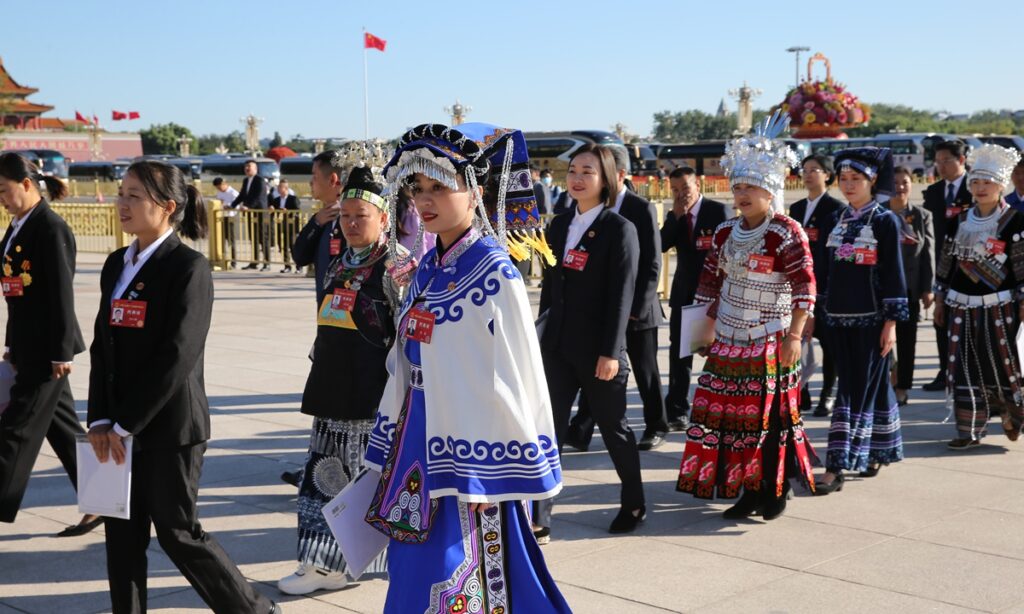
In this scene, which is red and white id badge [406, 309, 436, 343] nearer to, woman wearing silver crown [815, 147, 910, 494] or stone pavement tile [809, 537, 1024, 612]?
stone pavement tile [809, 537, 1024, 612]

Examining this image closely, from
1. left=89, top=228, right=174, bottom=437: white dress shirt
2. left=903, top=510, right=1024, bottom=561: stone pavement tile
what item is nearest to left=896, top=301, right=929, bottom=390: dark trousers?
left=903, top=510, right=1024, bottom=561: stone pavement tile

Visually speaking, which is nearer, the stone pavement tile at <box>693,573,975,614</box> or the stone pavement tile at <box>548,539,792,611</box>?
the stone pavement tile at <box>693,573,975,614</box>

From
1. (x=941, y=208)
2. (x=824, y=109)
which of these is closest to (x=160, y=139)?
(x=824, y=109)

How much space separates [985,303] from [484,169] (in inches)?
206

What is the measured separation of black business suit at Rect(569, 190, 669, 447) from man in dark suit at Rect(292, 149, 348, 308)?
95.6 inches

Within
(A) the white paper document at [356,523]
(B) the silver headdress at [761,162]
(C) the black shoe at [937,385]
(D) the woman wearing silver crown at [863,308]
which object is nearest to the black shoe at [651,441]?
(D) the woman wearing silver crown at [863,308]

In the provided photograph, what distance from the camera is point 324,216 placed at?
19.0 feet

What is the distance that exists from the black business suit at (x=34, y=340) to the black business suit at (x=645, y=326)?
3346mm

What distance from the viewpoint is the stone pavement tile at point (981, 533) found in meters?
5.57

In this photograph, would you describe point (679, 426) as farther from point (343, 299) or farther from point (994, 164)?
point (343, 299)

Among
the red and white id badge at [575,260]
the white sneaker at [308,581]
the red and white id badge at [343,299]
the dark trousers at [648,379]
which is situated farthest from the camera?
the dark trousers at [648,379]

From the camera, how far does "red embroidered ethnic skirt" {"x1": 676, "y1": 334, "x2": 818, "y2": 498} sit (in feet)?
20.2

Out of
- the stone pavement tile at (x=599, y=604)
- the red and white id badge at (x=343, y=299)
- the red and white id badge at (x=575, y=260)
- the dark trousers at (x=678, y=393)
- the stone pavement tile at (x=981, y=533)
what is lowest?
the stone pavement tile at (x=981, y=533)

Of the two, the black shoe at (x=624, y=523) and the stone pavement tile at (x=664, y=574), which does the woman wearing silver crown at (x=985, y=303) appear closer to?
the black shoe at (x=624, y=523)
